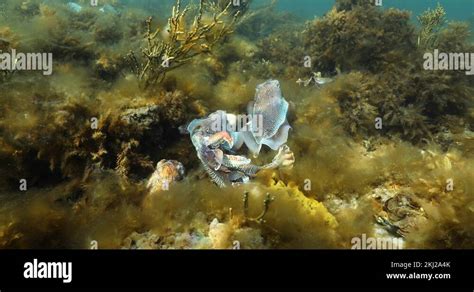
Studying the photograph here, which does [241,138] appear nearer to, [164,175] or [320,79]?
[164,175]

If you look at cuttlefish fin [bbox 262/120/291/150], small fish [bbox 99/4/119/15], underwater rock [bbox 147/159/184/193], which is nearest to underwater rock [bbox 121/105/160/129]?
underwater rock [bbox 147/159/184/193]

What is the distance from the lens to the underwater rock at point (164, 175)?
4547 mm

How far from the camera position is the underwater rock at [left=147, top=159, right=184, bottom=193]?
4.55 metres

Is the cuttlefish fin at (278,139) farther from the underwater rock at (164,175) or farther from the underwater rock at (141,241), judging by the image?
the underwater rock at (141,241)

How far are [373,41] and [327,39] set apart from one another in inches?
42.6

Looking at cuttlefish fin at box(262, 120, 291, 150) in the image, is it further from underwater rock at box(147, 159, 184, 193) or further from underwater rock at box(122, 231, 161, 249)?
underwater rock at box(122, 231, 161, 249)

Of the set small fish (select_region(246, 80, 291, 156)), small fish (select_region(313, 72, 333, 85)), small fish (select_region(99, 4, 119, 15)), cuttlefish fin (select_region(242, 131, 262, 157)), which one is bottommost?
cuttlefish fin (select_region(242, 131, 262, 157))

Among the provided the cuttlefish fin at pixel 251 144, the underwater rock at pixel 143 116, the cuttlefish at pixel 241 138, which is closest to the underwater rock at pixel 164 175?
the cuttlefish at pixel 241 138
